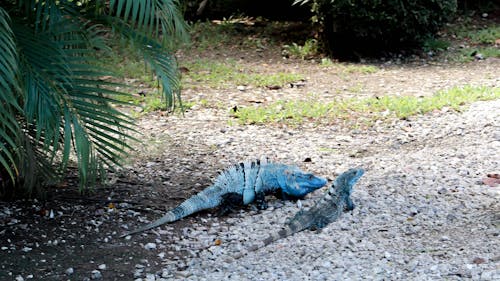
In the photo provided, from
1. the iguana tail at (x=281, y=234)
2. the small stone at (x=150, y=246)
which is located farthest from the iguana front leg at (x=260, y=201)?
the small stone at (x=150, y=246)

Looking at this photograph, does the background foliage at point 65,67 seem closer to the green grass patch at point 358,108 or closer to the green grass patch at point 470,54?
the green grass patch at point 358,108

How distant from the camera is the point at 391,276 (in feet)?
12.6

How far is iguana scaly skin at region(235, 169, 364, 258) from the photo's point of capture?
448cm

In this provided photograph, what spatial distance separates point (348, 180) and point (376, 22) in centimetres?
411

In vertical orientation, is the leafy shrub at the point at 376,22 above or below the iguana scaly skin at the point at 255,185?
above

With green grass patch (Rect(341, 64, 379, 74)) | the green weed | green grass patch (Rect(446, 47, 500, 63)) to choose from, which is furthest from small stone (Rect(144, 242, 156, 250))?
the green weed

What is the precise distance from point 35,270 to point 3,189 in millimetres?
1017

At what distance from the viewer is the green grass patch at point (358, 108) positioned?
680 cm

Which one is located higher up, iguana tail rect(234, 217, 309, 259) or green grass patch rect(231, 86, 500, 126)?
green grass patch rect(231, 86, 500, 126)

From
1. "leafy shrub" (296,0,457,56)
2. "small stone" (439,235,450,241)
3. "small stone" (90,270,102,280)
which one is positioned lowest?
"small stone" (439,235,450,241)

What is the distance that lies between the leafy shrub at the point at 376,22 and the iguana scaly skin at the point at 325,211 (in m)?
3.94

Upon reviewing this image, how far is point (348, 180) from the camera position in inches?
192

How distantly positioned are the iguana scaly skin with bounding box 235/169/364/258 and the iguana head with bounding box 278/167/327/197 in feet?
0.68

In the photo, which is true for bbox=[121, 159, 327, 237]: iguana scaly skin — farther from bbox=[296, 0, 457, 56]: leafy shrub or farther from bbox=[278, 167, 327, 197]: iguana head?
bbox=[296, 0, 457, 56]: leafy shrub
